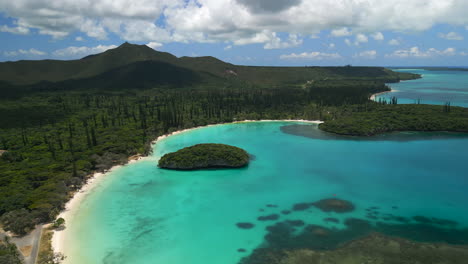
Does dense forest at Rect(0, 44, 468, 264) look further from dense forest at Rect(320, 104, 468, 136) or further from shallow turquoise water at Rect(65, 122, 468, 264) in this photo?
shallow turquoise water at Rect(65, 122, 468, 264)

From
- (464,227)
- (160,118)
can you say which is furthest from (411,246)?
(160,118)

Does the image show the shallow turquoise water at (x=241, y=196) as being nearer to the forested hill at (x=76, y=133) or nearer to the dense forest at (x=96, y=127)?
the forested hill at (x=76, y=133)

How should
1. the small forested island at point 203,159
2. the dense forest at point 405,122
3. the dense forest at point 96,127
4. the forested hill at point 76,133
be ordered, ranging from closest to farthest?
the forested hill at point 76,133
the dense forest at point 96,127
the small forested island at point 203,159
the dense forest at point 405,122

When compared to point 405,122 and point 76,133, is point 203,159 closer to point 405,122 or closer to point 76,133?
point 76,133

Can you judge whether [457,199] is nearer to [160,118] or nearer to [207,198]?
[207,198]

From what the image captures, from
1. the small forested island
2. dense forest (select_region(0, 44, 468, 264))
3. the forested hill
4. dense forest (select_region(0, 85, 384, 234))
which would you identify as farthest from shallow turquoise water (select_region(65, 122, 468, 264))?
dense forest (select_region(0, 44, 468, 264))

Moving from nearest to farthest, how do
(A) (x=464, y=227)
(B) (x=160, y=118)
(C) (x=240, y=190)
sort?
(A) (x=464, y=227) < (C) (x=240, y=190) < (B) (x=160, y=118)

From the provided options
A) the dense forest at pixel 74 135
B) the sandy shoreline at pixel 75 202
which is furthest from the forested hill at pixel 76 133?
the sandy shoreline at pixel 75 202

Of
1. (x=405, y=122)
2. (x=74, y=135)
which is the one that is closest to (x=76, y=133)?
(x=74, y=135)
